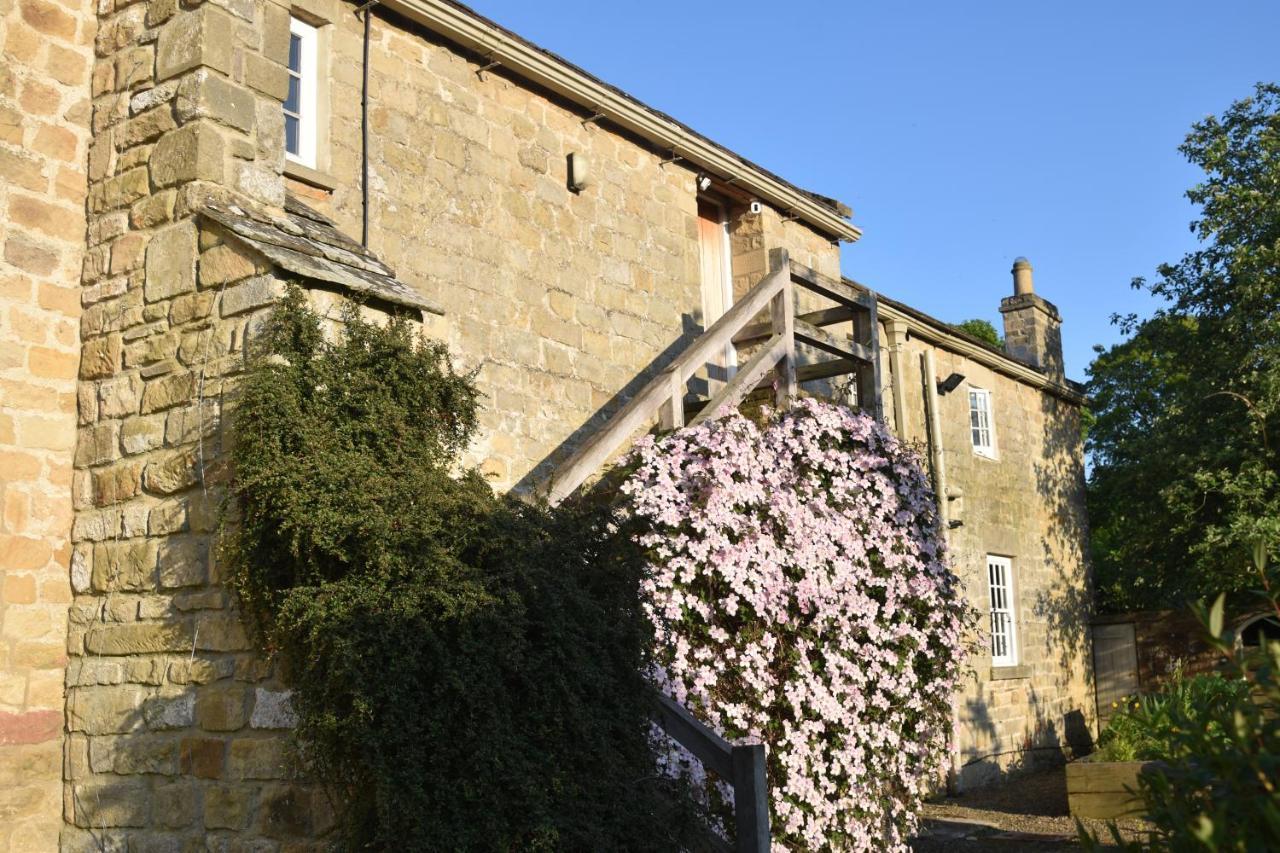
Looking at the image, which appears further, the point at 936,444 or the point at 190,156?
the point at 936,444

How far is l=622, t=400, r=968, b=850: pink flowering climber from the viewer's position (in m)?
6.56

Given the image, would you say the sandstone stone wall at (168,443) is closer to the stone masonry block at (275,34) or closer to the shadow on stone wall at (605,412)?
the stone masonry block at (275,34)

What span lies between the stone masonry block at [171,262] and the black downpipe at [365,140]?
1929mm

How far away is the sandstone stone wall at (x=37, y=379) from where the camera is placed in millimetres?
5449

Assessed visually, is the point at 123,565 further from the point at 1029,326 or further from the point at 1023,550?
the point at 1029,326

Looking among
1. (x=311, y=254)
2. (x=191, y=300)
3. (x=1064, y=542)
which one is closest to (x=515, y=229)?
(x=311, y=254)

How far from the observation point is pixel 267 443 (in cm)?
474

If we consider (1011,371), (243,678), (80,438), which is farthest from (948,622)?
(1011,371)

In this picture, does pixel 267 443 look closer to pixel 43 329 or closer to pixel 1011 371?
pixel 43 329

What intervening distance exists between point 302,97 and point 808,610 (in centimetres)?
431

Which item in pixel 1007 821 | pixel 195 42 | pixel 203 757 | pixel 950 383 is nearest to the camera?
pixel 203 757

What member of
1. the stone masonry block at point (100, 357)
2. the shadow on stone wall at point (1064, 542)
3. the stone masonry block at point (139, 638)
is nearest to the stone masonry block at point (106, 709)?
the stone masonry block at point (139, 638)

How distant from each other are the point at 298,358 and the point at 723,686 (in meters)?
2.97

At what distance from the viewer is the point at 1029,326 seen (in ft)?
53.7
